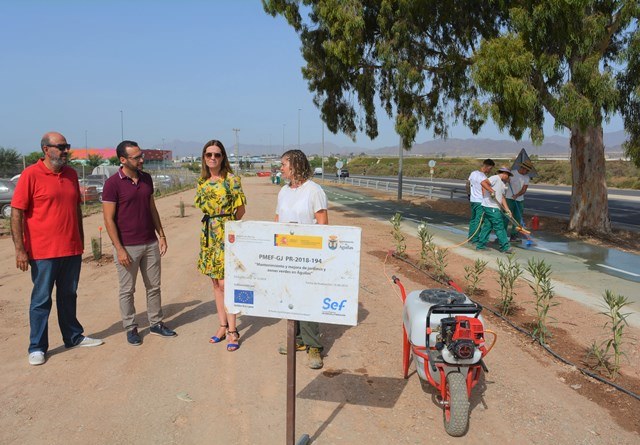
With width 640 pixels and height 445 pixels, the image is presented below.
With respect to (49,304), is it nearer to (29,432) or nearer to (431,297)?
(29,432)

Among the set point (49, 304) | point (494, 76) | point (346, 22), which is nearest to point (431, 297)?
point (49, 304)

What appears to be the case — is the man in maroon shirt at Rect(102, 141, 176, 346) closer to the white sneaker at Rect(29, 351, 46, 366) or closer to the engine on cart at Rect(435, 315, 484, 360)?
the white sneaker at Rect(29, 351, 46, 366)

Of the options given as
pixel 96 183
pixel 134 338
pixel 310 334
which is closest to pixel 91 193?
pixel 96 183

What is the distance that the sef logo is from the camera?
2742mm

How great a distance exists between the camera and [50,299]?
428cm

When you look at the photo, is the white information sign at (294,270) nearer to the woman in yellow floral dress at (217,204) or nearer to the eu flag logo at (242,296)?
the eu flag logo at (242,296)

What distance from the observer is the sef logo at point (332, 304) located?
274cm

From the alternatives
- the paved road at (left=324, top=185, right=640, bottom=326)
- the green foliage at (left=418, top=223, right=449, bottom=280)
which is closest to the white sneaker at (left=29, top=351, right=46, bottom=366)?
the green foliage at (left=418, top=223, right=449, bottom=280)

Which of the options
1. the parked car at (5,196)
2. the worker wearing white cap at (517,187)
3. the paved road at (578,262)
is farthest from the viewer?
the parked car at (5,196)

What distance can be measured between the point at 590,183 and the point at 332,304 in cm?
1134

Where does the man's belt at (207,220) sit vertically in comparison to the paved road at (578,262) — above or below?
above

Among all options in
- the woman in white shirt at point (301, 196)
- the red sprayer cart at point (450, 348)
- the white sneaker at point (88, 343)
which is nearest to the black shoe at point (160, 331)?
the white sneaker at point (88, 343)

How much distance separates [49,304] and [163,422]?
172cm

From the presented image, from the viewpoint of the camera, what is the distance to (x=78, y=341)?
4.58 m
